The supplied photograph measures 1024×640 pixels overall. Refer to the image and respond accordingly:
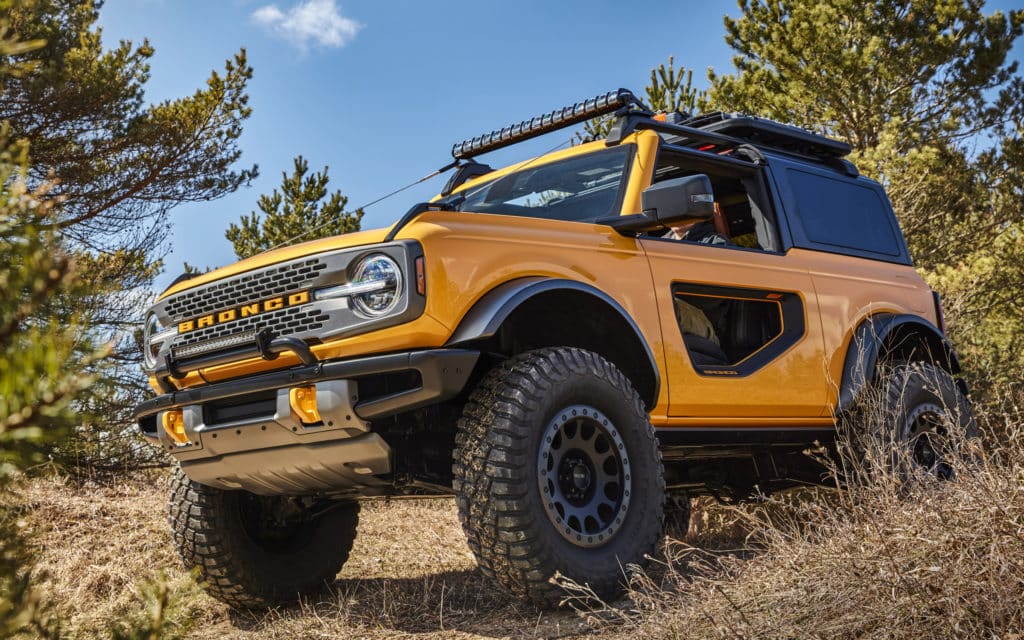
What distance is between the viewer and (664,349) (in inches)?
173

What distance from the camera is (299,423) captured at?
3.56m

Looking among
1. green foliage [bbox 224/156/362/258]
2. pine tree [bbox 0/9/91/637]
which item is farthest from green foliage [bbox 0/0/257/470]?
pine tree [bbox 0/9/91/637]

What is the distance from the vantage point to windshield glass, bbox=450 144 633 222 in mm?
4805

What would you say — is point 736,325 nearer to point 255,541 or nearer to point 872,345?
point 872,345

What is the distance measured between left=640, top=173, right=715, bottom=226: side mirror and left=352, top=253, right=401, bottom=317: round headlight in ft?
4.29

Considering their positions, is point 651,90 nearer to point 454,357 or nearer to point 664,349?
→ point 664,349

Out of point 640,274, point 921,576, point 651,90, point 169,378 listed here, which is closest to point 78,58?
point 651,90

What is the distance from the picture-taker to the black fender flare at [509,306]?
3611mm

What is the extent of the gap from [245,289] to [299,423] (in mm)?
699

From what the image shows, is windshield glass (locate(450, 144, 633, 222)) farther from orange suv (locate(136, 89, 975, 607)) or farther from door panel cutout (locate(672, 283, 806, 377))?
door panel cutout (locate(672, 283, 806, 377))

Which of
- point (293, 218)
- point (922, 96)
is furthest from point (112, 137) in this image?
point (922, 96)

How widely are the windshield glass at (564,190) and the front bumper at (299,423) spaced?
152 cm

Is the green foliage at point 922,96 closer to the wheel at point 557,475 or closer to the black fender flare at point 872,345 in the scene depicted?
the black fender flare at point 872,345

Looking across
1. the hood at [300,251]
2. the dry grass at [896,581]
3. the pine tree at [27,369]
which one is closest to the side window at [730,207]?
the hood at [300,251]
